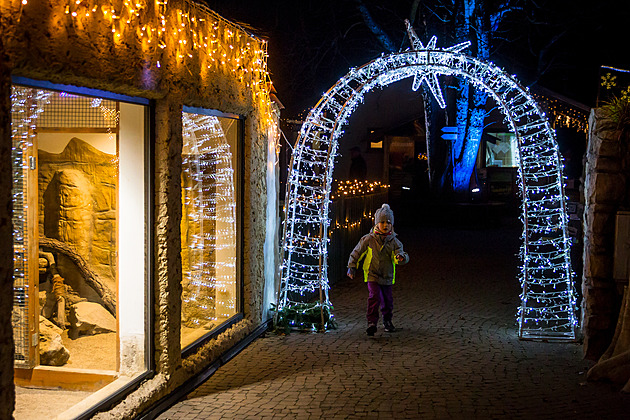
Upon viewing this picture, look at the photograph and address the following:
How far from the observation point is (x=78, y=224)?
658cm

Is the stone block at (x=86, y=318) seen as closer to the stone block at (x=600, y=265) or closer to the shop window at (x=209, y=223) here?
the shop window at (x=209, y=223)

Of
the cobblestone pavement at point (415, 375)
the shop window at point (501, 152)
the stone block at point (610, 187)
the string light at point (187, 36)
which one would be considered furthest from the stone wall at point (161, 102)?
the shop window at point (501, 152)

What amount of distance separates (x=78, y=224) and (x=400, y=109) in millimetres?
24456

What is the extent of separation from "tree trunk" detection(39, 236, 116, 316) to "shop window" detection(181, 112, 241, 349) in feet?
2.64

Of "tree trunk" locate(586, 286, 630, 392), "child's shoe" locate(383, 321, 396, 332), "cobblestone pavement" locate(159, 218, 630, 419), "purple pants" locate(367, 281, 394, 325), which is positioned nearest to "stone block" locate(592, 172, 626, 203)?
"tree trunk" locate(586, 286, 630, 392)

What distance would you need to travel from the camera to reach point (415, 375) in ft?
23.9

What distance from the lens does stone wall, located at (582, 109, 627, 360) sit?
7.64 metres

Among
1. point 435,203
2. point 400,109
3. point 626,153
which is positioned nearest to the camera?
point 626,153

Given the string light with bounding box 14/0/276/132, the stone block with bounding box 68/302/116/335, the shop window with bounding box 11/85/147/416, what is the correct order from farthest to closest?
1. the stone block with bounding box 68/302/116/335
2. the shop window with bounding box 11/85/147/416
3. the string light with bounding box 14/0/276/132

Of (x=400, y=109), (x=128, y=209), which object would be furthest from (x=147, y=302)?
(x=400, y=109)

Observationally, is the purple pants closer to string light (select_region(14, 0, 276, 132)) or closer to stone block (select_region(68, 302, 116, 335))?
string light (select_region(14, 0, 276, 132))

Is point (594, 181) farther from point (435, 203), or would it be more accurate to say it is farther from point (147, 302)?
point (435, 203)

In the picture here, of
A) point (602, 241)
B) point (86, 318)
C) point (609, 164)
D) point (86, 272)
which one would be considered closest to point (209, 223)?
point (86, 272)

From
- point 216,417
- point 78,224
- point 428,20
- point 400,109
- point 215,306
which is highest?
point 428,20
